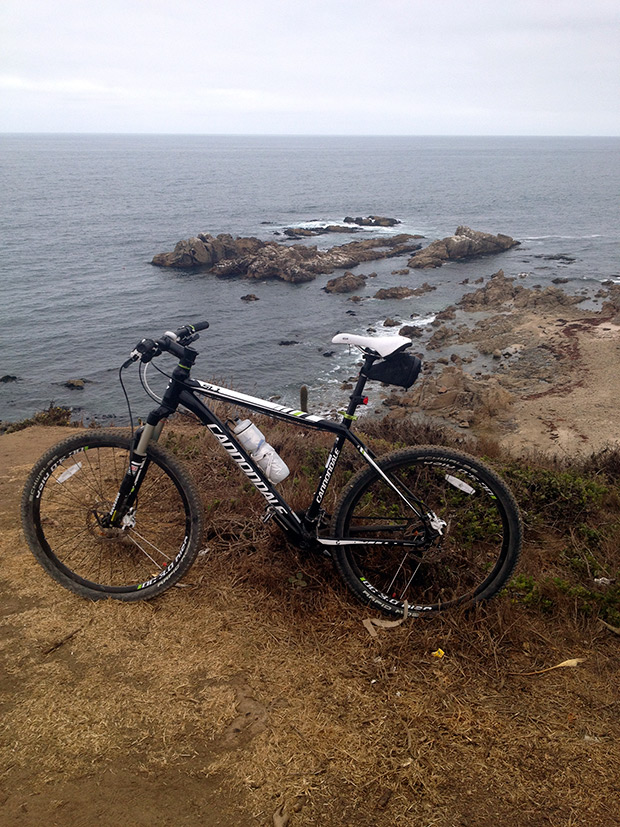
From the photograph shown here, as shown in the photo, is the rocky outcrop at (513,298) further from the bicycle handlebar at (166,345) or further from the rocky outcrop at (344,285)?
the bicycle handlebar at (166,345)

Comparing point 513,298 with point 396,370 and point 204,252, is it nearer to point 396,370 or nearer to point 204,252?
point 204,252

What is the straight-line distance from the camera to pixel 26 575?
445 cm

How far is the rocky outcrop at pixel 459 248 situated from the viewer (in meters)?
53.3

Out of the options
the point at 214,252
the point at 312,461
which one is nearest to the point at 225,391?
the point at 312,461

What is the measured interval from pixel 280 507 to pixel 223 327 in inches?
1359

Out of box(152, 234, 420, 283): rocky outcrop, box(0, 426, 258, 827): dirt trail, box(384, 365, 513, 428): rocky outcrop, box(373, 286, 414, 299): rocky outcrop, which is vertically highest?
box(0, 426, 258, 827): dirt trail

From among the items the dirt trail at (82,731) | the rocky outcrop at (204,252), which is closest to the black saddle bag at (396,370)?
the dirt trail at (82,731)

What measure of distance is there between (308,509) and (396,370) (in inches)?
47.8

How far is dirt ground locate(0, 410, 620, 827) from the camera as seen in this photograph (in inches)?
105

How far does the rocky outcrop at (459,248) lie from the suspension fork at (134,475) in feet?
170

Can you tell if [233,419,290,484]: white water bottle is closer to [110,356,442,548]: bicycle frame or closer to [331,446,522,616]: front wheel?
[110,356,442,548]: bicycle frame

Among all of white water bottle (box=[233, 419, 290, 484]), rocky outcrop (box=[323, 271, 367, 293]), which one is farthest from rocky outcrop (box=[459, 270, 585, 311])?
white water bottle (box=[233, 419, 290, 484])

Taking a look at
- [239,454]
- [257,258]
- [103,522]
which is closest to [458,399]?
[239,454]

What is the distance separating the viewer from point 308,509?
395 centimetres
